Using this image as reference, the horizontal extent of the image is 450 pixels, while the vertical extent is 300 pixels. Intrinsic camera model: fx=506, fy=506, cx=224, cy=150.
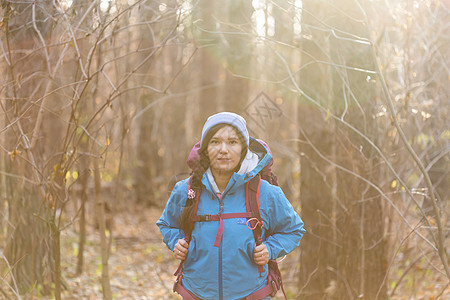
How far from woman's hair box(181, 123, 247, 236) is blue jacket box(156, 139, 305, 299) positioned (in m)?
0.04

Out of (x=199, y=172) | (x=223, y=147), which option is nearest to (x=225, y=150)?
(x=223, y=147)

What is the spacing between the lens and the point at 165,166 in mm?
16375

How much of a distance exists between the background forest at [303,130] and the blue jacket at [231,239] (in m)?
0.47

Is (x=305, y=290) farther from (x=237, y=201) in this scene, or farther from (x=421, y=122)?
(x=237, y=201)

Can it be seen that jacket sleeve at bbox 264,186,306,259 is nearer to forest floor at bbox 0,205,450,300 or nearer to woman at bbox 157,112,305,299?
woman at bbox 157,112,305,299

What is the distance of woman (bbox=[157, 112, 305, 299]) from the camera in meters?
2.87

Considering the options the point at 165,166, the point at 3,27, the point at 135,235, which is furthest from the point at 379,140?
the point at 165,166

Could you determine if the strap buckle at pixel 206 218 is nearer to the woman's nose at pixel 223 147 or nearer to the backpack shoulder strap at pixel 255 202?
the backpack shoulder strap at pixel 255 202

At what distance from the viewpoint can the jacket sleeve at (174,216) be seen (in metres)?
3.06

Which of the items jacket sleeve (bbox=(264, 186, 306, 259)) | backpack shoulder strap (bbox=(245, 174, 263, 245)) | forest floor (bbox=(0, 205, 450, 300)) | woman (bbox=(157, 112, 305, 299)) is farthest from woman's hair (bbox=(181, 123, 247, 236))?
forest floor (bbox=(0, 205, 450, 300))

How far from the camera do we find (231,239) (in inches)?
113

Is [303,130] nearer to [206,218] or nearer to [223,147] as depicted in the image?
[223,147]

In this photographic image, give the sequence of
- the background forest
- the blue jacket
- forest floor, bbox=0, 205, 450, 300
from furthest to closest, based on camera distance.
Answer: forest floor, bbox=0, 205, 450, 300
the background forest
the blue jacket

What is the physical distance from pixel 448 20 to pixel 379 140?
8.53 feet
